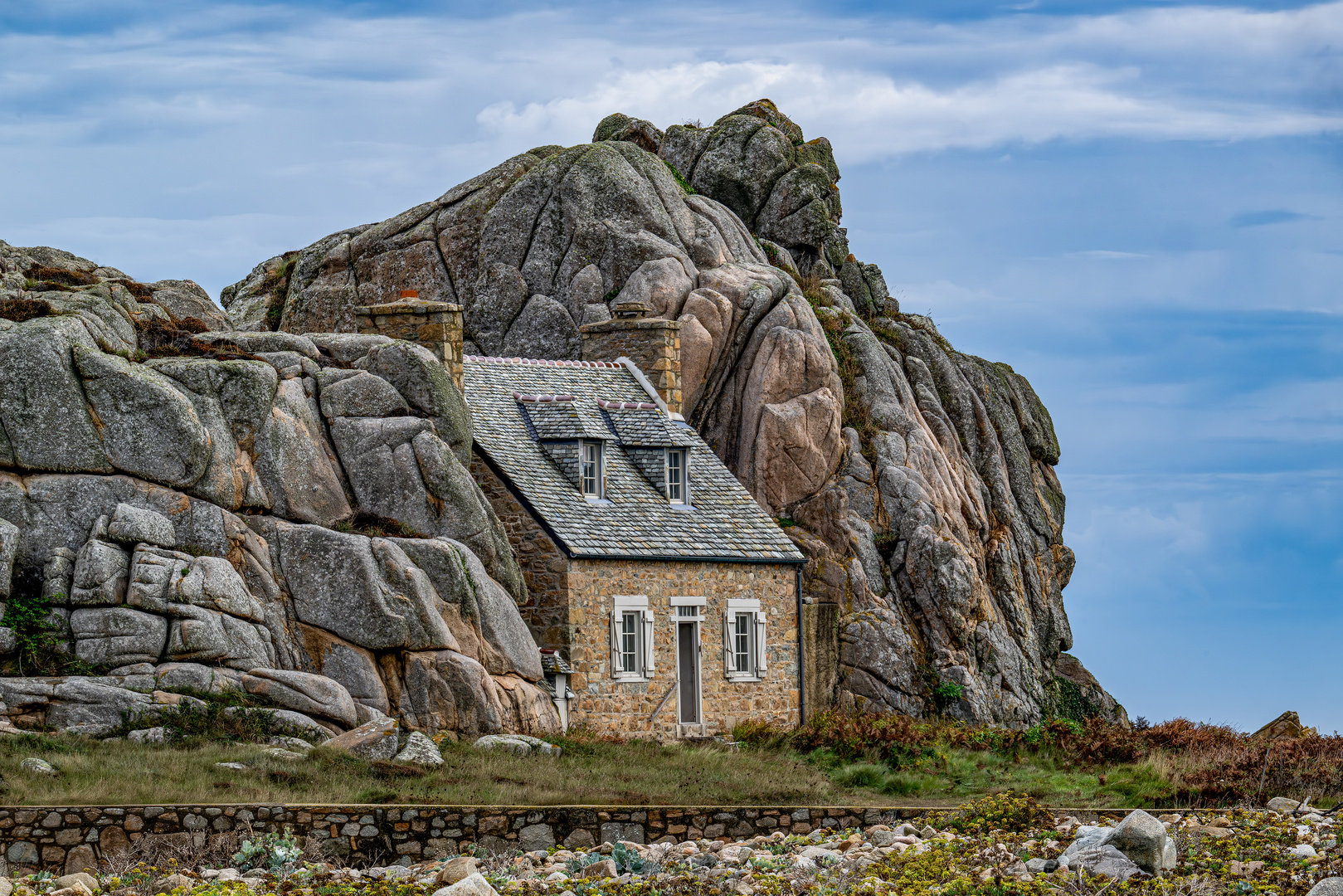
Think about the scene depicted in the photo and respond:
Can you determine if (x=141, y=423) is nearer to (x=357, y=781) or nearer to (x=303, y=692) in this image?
(x=303, y=692)

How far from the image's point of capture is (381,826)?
18.9 metres

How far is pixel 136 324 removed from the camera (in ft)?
90.6

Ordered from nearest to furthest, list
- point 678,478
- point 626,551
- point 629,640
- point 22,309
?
point 22,309 < point 626,551 < point 629,640 < point 678,478

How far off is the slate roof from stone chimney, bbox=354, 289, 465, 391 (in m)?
1.43

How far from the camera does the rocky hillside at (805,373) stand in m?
41.9

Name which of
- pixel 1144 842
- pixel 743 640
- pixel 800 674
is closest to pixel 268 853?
pixel 1144 842

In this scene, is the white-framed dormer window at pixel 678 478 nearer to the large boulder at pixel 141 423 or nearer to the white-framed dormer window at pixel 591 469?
the white-framed dormer window at pixel 591 469

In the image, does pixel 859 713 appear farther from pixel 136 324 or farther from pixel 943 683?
pixel 136 324

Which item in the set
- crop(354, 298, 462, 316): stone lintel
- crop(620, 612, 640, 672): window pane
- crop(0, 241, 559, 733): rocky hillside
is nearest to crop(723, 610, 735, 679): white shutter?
crop(620, 612, 640, 672): window pane

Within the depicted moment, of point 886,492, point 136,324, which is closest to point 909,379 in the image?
point 886,492

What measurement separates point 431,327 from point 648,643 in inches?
310

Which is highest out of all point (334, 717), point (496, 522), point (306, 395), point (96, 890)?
point (306, 395)

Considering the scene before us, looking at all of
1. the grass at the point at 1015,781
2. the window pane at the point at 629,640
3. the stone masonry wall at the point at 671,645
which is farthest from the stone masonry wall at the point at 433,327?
the grass at the point at 1015,781

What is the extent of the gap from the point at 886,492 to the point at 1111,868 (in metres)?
28.0
